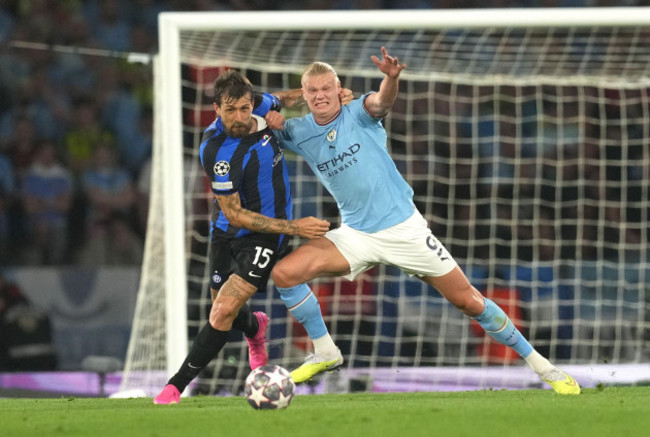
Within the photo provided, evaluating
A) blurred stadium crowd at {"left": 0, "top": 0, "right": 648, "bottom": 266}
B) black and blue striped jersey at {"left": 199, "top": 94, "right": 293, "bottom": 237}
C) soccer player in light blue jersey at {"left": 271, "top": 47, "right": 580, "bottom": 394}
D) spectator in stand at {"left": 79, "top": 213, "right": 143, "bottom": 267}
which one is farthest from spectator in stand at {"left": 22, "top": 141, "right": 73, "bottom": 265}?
soccer player in light blue jersey at {"left": 271, "top": 47, "right": 580, "bottom": 394}

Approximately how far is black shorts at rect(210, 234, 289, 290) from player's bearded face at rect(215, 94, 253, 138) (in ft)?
2.00

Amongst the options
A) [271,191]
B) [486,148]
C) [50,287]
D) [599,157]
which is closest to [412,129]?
[486,148]

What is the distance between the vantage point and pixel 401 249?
5887mm

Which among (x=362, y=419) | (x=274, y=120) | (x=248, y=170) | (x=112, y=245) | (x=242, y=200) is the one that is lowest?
(x=362, y=419)

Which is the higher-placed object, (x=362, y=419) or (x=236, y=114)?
(x=236, y=114)

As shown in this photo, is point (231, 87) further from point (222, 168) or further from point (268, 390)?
point (268, 390)

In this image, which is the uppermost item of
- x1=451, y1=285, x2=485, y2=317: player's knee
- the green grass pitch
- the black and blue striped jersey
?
the black and blue striped jersey

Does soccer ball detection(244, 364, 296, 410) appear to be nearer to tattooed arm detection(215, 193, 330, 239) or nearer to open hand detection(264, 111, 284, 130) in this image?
tattooed arm detection(215, 193, 330, 239)

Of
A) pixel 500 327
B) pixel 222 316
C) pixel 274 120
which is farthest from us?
pixel 500 327

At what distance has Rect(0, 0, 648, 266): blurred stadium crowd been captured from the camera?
10406mm

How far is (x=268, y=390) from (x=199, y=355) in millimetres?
944

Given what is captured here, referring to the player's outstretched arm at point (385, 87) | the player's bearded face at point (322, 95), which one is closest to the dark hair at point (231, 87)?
the player's bearded face at point (322, 95)

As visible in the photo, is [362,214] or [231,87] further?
[362,214]

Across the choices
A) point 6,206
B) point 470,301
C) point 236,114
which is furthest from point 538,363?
point 6,206
